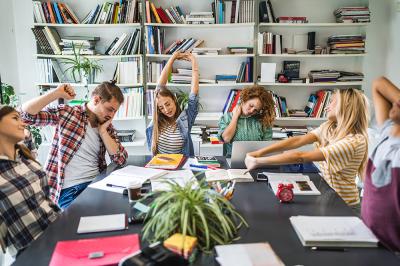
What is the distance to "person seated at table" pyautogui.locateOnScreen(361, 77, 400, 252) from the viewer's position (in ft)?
4.99

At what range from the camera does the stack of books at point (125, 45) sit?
4023 millimetres

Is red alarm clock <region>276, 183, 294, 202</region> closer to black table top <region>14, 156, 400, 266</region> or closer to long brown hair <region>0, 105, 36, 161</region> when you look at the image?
black table top <region>14, 156, 400, 266</region>

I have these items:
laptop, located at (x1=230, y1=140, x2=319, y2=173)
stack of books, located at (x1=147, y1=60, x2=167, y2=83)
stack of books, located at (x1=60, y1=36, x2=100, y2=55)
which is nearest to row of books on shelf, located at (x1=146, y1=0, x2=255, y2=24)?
stack of books, located at (x1=147, y1=60, x2=167, y2=83)

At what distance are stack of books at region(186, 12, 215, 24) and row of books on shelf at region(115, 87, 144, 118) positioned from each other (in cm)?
95

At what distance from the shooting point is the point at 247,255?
4.06 feet

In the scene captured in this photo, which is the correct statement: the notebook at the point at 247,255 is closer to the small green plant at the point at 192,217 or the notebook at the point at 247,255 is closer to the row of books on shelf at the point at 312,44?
the small green plant at the point at 192,217

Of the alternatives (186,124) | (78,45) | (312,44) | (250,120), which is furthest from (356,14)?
(78,45)

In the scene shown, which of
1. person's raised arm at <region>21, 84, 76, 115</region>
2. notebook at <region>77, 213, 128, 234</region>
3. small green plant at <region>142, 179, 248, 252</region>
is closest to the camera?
small green plant at <region>142, 179, 248, 252</region>

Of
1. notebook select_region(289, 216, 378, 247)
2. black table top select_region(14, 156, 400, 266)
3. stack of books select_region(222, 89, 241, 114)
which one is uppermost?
stack of books select_region(222, 89, 241, 114)

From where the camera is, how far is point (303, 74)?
4285 millimetres

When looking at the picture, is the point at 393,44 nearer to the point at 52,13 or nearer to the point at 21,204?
the point at 52,13

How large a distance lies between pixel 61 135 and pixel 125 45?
1987mm

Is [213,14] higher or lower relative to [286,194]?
higher

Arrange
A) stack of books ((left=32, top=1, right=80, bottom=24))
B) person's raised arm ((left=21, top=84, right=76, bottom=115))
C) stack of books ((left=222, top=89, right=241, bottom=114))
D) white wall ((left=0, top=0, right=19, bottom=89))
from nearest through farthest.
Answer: person's raised arm ((left=21, top=84, right=76, bottom=115)), white wall ((left=0, top=0, right=19, bottom=89)), stack of books ((left=32, top=1, right=80, bottom=24)), stack of books ((left=222, top=89, right=241, bottom=114))
